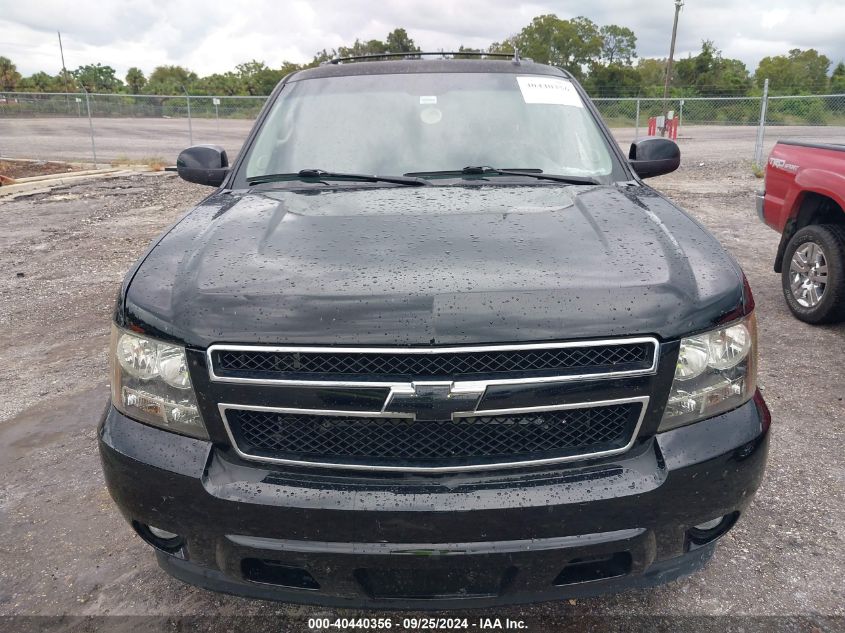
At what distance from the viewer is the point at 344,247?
2.05 m

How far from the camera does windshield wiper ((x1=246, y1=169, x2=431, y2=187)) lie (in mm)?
2752

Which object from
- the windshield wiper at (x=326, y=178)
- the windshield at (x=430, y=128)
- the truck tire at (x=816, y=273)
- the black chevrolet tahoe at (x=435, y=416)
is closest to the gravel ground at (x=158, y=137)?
the truck tire at (x=816, y=273)

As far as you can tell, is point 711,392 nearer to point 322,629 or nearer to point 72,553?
point 322,629

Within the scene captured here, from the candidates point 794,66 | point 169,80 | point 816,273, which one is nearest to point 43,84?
point 169,80

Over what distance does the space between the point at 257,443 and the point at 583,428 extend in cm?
90

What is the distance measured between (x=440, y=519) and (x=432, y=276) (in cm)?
65

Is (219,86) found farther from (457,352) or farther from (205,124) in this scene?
(457,352)

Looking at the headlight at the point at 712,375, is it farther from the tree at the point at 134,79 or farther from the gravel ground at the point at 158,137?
the tree at the point at 134,79

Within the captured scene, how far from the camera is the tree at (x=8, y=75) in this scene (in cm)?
5609

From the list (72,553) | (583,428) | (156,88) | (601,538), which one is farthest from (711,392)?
(156,88)

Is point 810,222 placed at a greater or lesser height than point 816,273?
greater

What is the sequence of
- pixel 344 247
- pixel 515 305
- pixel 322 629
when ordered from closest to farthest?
pixel 515 305
pixel 344 247
pixel 322 629

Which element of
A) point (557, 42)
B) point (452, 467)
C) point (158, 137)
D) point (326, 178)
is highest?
point (557, 42)

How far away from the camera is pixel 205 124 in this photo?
3312 cm
